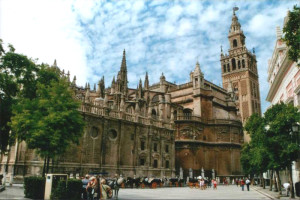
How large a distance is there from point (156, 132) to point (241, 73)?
5751cm

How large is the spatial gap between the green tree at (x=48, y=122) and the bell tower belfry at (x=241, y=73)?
6930 centimetres

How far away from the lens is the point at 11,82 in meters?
19.7

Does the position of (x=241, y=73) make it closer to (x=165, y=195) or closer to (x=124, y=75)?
(x=124, y=75)

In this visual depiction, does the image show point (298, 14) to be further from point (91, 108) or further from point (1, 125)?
point (91, 108)

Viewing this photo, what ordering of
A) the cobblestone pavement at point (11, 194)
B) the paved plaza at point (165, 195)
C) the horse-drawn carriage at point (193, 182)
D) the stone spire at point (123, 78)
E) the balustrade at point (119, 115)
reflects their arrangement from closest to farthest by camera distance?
the cobblestone pavement at point (11, 194), the paved plaza at point (165, 195), the balustrade at point (119, 115), the horse-drawn carriage at point (193, 182), the stone spire at point (123, 78)

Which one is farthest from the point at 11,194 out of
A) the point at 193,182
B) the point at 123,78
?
the point at 123,78

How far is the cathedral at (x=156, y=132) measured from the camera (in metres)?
27.4

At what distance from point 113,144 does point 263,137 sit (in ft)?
56.1

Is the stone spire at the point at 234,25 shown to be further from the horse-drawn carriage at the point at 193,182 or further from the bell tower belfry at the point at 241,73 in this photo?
the horse-drawn carriage at the point at 193,182

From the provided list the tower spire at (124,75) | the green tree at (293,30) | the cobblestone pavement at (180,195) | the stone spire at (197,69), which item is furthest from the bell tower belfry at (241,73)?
the green tree at (293,30)

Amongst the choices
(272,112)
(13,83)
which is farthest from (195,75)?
(13,83)

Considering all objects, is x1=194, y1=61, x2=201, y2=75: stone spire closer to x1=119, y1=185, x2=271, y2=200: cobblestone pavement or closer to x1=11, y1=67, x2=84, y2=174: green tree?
x1=119, y1=185, x2=271, y2=200: cobblestone pavement

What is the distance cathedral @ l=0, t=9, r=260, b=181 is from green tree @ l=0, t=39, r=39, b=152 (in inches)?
195

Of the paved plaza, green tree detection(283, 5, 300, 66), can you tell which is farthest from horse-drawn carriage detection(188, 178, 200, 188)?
green tree detection(283, 5, 300, 66)
